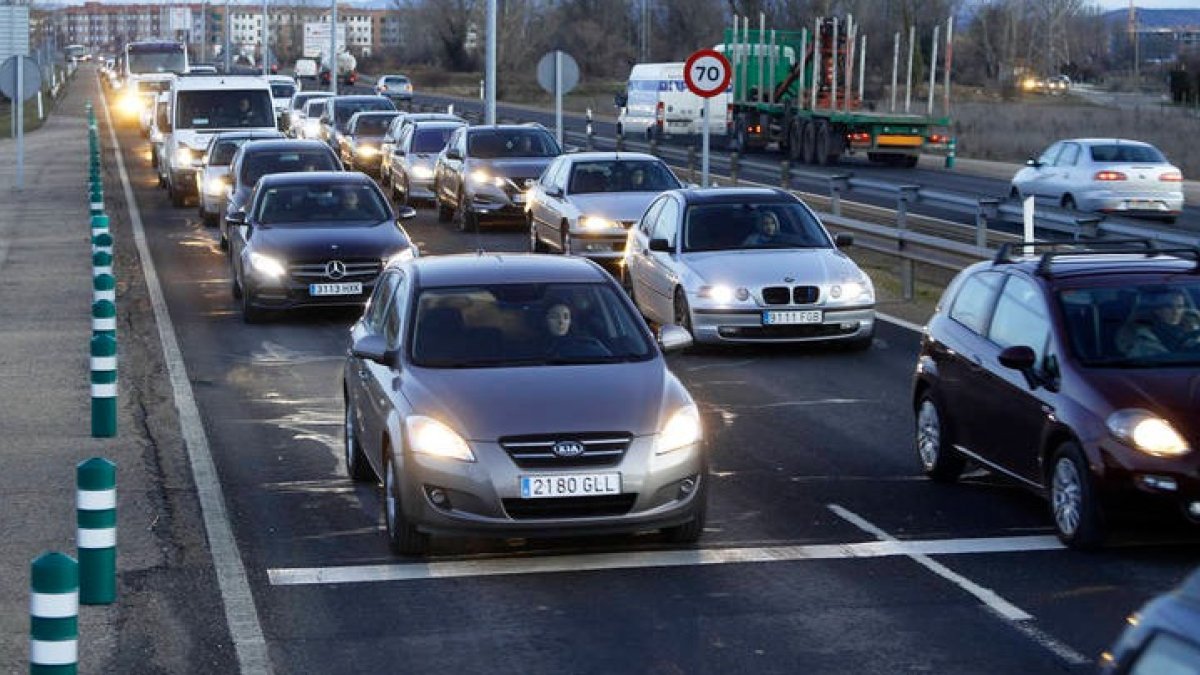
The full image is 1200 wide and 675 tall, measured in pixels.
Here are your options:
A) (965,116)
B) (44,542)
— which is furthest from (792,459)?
(965,116)

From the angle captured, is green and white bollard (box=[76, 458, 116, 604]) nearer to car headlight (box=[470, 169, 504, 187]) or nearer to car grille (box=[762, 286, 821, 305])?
car grille (box=[762, 286, 821, 305])

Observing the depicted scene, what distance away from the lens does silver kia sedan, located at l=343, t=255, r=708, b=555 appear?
9781 mm

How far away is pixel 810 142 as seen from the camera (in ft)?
169

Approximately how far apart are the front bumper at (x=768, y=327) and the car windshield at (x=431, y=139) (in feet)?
67.4

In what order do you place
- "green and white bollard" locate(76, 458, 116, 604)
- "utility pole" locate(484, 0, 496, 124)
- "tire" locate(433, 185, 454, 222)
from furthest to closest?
"utility pole" locate(484, 0, 496, 124)
"tire" locate(433, 185, 454, 222)
"green and white bollard" locate(76, 458, 116, 604)

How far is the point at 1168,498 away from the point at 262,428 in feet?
21.6

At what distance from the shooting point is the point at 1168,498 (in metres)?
9.84

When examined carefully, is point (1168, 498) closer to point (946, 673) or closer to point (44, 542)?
point (946, 673)

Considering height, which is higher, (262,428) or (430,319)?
(430,319)

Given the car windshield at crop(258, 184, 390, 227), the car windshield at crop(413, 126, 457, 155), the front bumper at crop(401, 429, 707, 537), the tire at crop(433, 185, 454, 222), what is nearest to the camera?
the front bumper at crop(401, 429, 707, 537)

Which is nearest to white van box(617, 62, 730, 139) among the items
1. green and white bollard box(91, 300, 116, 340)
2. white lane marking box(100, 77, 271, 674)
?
white lane marking box(100, 77, 271, 674)

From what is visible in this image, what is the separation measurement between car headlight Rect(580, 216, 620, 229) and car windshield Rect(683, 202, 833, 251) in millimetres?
6056

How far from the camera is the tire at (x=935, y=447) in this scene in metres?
12.1

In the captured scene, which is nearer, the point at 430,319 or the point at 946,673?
the point at 946,673
